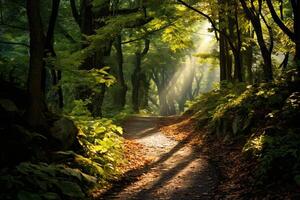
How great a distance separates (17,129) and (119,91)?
23.1m

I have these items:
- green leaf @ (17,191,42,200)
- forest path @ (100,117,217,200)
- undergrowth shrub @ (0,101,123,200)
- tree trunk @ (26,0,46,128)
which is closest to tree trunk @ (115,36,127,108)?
forest path @ (100,117,217,200)

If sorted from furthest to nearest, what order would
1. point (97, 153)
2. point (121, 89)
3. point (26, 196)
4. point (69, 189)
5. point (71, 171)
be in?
point (121, 89) < point (97, 153) < point (71, 171) < point (69, 189) < point (26, 196)

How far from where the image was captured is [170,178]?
913cm

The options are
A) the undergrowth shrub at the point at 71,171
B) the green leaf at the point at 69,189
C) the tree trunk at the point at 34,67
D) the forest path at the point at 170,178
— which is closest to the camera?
the undergrowth shrub at the point at 71,171

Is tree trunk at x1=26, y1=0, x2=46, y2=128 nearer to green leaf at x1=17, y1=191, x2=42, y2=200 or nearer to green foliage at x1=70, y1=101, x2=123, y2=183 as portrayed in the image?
green foliage at x1=70, y1=101, x2=123, y2=183

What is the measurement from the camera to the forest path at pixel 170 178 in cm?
779

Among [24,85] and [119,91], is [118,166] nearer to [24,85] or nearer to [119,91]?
[24,85]

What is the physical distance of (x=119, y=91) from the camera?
99.6ft

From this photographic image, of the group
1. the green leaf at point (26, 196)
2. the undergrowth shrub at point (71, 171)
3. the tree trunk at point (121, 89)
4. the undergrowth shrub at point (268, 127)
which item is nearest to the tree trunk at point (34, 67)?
the undergrowth shrub at point (71, 171)

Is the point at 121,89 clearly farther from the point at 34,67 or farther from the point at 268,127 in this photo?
the point at 34,67

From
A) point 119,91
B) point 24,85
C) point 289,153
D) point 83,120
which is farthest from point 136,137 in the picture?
point 119,91

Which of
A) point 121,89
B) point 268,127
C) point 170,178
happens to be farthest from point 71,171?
point 121,89

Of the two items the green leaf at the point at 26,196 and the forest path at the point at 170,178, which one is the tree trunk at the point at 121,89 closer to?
the forest path at the point at 170,178

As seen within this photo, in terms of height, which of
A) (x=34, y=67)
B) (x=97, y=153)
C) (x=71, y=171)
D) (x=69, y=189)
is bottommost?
(x=97, y=153)
